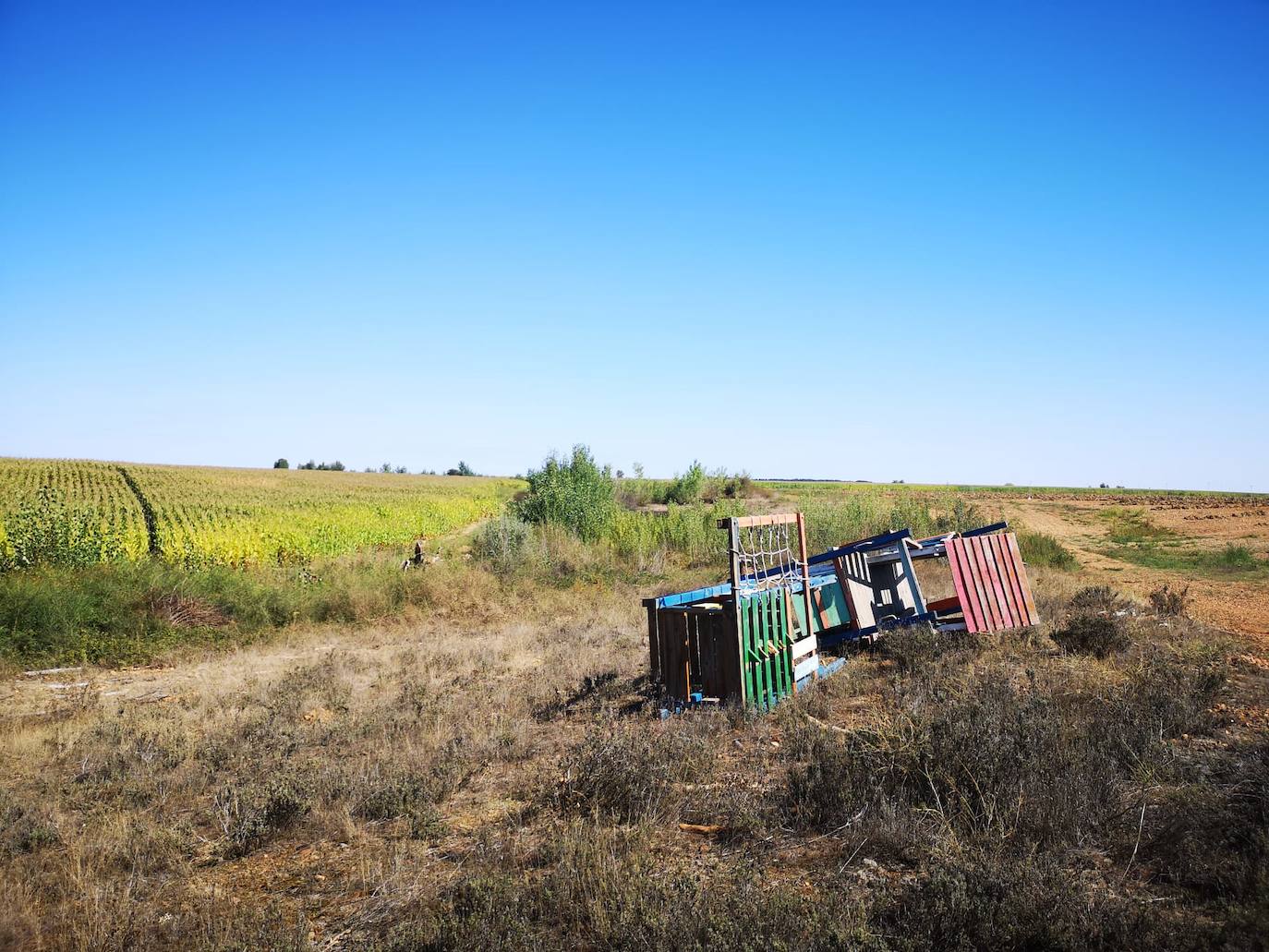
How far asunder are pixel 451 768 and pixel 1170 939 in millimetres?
4752

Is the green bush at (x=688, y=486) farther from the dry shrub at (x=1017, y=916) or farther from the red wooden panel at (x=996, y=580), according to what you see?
the dry shrub at (x=1017, y=916)

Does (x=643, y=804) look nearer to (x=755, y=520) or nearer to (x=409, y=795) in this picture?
(x=409, y=795)

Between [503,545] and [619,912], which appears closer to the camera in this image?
[619,912]

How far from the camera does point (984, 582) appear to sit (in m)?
9.75

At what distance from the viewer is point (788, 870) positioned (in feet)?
14.2

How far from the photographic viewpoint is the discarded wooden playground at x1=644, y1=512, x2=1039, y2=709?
7.24 metres

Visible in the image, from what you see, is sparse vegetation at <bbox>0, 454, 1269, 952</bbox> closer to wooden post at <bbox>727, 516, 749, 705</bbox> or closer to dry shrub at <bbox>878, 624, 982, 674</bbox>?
dry shrub at <bbox>878, 624, 982, 674</bbox>

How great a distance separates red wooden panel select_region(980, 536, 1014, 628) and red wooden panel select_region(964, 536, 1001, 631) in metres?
0.05

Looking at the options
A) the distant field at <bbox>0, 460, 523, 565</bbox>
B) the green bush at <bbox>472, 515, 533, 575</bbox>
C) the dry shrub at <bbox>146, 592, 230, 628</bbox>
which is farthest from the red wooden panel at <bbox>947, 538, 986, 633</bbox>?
the distant field at <bbox>0, 460, 523, 565</bbox>

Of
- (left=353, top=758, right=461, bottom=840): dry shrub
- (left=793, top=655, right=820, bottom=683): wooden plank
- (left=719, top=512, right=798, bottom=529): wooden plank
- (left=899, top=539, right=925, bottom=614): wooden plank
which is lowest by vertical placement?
(left=353, top=758, right=461, bottom=840): dry shrub

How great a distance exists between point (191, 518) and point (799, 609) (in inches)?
984

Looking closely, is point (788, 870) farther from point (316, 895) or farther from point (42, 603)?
point (42, 603)

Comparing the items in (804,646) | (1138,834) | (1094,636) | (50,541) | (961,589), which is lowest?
(1138,834)

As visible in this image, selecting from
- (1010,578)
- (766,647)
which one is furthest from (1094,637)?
(766,647)
